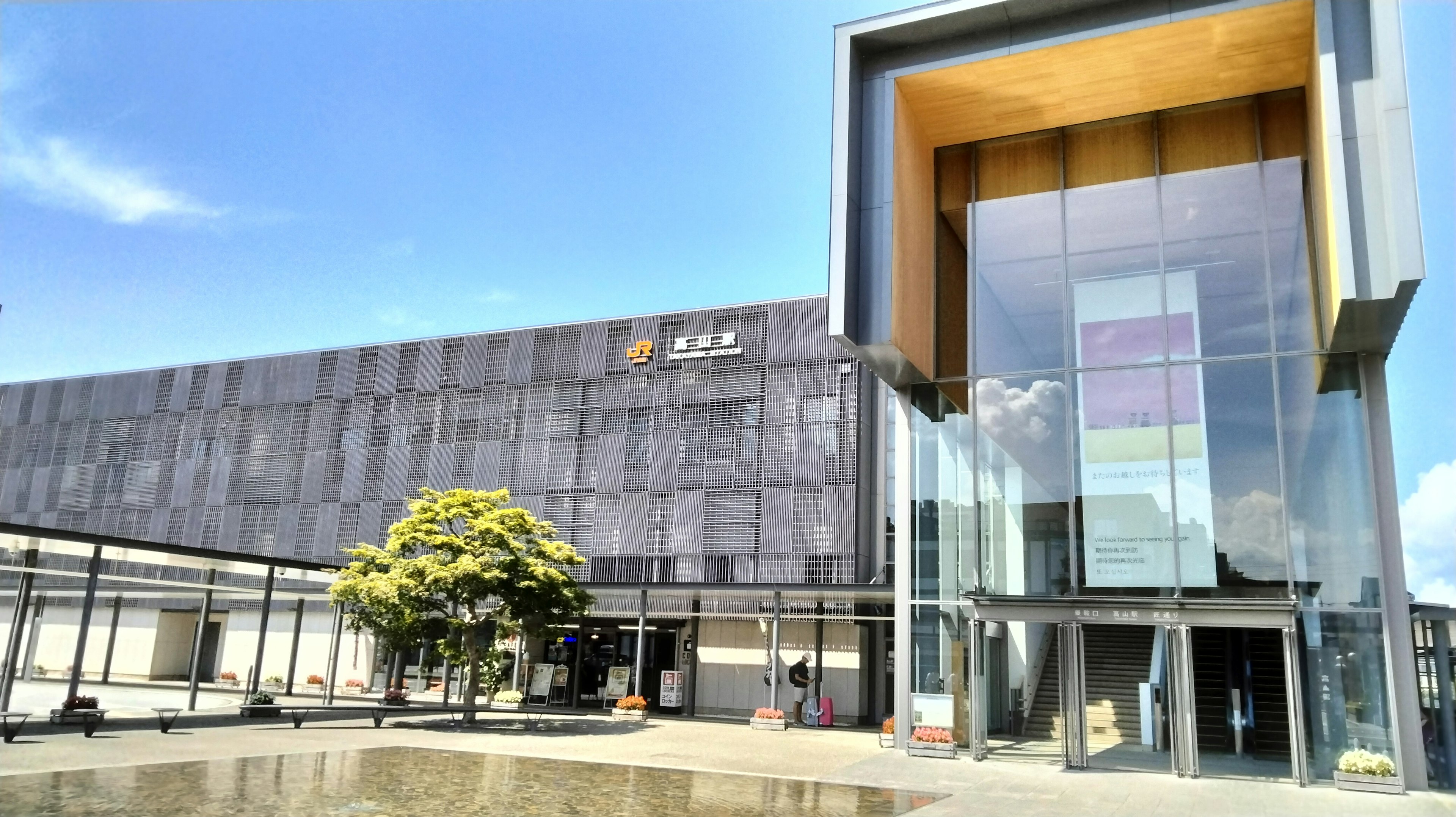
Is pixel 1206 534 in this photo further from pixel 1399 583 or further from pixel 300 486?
pixel 300 486

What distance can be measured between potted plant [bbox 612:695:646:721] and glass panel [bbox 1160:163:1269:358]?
57.1ft

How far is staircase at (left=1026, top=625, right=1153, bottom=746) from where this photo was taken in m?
17.8

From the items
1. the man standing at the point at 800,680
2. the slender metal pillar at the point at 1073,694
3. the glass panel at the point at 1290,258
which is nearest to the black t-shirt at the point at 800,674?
the man standing at the point at 800,680

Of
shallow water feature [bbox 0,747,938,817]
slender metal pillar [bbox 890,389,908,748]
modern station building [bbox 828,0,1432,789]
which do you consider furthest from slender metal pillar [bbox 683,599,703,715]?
shallow water feature [bbox 0,747,938,817]

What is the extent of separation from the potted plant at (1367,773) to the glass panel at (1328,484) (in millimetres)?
2324

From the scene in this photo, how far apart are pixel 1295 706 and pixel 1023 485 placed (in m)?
5.66

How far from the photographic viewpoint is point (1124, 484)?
18.2 metres

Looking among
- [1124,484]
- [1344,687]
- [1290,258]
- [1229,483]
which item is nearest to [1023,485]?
[1124,484]

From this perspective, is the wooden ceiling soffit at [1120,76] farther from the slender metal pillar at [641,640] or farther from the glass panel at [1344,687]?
the slender metal pillar at [641,640]

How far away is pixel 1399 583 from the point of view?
16.2 m

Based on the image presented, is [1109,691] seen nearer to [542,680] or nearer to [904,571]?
[904,571]

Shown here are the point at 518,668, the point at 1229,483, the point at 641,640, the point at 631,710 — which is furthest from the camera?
the point at 518,668

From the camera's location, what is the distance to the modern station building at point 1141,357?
16.3 metres

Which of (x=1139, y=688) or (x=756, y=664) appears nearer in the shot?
(x=1139, y=688)
